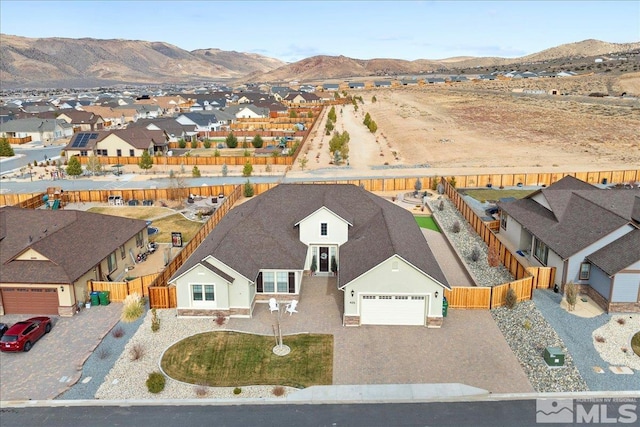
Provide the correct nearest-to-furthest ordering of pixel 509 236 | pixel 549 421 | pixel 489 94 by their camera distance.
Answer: pixel 549 421
pixel 509 236
pixel 489 94

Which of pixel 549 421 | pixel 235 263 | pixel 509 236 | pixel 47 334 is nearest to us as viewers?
pixel 549 421

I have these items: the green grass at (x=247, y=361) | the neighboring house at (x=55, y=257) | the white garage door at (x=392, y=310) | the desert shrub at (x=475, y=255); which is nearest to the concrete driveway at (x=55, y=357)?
the neighboring house at (x=55, y=257)

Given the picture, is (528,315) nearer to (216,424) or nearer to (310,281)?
(310,281)

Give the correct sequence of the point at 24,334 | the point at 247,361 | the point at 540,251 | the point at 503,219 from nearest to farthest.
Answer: the point at 247,361 < the point at 24,334 < the point at 540,251 < the point at 503,219

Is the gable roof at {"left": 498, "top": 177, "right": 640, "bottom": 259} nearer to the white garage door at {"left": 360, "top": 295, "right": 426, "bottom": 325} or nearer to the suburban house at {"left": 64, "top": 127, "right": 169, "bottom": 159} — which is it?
the white garage door at {"left": 360, "top": 295, "right": 426, "bottom": 325}

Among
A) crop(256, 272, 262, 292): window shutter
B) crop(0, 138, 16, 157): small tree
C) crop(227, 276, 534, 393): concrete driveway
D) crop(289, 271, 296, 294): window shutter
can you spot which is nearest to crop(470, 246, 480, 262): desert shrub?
crop(227, 276, 534, 393): concrete driveway

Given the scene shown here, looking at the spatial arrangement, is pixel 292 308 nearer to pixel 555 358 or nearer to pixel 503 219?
pixel 555 358

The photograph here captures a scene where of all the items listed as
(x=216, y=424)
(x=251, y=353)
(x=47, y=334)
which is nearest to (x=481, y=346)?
(x=251, y=353)

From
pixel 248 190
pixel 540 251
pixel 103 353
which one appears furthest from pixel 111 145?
pixel 540 251
